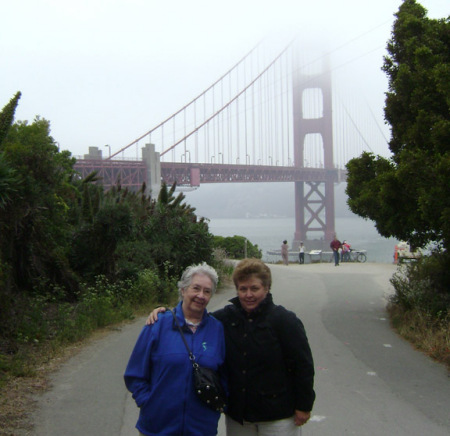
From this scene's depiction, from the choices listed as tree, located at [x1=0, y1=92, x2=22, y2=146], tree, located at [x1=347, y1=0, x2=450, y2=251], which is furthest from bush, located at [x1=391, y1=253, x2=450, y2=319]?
tree, located at [x1=0, y1=92, x2=22, y2=146]

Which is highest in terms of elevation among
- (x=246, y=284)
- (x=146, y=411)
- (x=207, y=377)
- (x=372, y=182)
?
(x=372, y=182)

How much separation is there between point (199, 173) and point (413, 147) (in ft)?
130

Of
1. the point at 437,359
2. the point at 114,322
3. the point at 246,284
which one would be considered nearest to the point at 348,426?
the point at 246,284

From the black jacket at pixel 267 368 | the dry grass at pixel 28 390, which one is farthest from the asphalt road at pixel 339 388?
the black jacket at pixel 267 368

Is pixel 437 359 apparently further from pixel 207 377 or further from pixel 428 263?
pixel 207 377

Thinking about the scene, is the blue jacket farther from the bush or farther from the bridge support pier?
the bridge support pier

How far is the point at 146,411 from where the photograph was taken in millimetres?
2713

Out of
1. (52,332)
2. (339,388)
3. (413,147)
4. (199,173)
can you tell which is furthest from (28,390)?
(199,173)

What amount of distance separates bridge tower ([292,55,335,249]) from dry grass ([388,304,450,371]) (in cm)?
4942

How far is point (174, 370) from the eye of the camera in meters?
2.66

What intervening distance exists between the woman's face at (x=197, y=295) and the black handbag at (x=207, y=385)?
0.13 meters

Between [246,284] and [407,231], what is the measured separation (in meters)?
7.22

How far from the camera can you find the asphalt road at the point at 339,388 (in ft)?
14.8

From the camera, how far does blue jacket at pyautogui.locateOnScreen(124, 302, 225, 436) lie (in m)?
2.67
